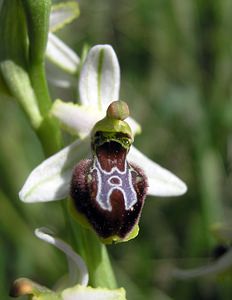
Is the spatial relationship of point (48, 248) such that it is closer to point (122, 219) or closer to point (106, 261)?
point (106, 261)

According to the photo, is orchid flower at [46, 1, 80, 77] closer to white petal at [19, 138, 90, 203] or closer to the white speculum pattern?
white petal at [19, 138, 90, 203]

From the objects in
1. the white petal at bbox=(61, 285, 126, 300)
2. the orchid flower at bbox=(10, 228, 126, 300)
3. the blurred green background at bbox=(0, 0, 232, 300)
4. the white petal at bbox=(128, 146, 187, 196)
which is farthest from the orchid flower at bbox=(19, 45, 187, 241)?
the blurred green background at bbox=(0, 0, 232, 300)

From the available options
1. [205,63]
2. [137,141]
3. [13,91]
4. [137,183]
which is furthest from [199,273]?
[205,63]

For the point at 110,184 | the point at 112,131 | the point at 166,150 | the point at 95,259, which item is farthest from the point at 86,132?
the point at 166,150

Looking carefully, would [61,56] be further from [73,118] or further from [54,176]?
[54,176]

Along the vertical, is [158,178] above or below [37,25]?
below

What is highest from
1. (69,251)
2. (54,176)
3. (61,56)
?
(61,56)
